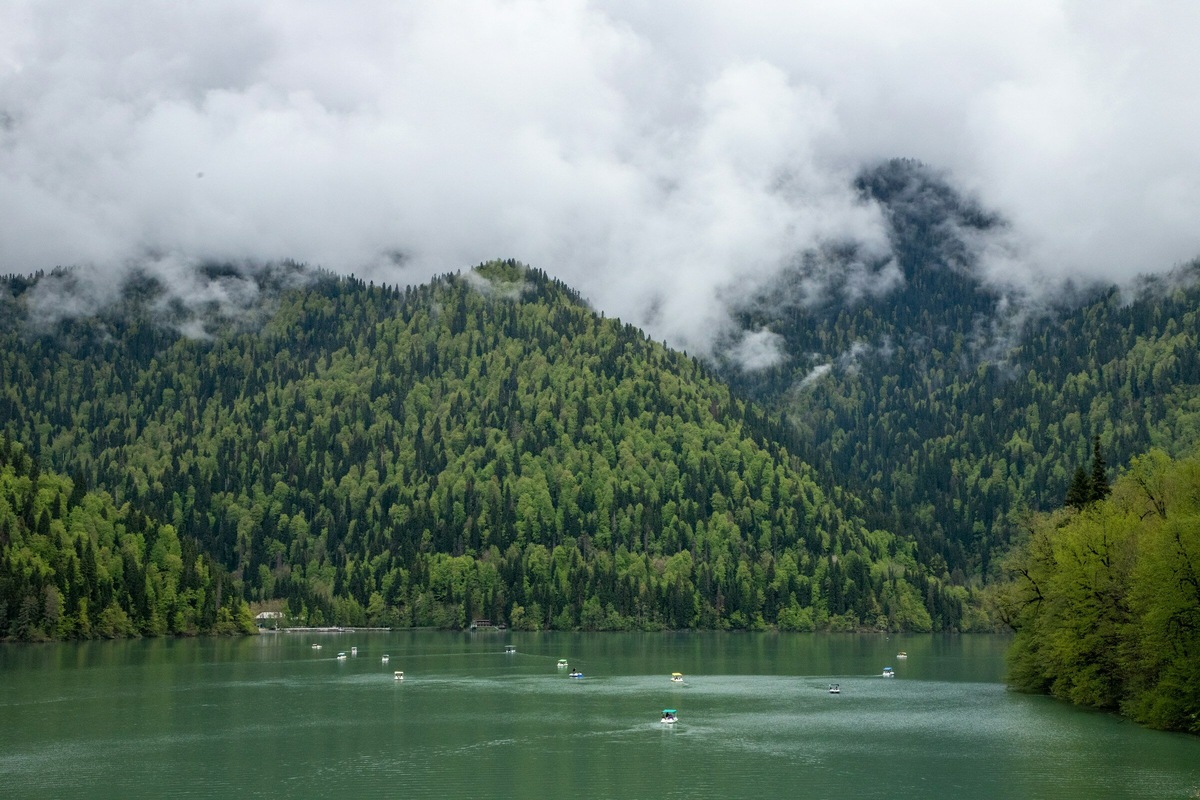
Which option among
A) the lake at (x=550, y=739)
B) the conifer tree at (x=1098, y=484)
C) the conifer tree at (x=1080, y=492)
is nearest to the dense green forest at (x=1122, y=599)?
the conifer tree at (x=1098, y=484)

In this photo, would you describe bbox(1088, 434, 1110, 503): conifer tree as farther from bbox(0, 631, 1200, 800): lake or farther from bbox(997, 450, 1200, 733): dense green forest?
bbox(0, 631, 1200, 800): lake

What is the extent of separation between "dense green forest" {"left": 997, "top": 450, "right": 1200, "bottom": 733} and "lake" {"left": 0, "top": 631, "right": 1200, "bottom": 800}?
3.26 meters

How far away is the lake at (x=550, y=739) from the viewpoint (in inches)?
3022

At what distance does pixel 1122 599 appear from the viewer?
10075cm

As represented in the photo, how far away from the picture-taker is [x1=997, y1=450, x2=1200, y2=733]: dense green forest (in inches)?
3477

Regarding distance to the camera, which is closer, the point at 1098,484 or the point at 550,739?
the point at 550,739

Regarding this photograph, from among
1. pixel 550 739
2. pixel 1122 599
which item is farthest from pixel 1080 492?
pixel 550 739

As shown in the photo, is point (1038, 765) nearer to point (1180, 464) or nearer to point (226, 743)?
point (1180, 464)

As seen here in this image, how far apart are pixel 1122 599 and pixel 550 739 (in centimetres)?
4653

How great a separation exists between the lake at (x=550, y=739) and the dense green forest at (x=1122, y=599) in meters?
3.26

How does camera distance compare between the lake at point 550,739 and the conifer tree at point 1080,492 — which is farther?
the conifer tree at point 1080,492

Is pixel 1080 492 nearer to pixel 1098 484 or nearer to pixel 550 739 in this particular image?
pixel 1098 484

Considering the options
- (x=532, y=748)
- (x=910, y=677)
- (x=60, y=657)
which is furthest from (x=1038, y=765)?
(x=60, y=657)

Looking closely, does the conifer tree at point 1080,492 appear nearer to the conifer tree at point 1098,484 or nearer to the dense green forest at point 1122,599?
the conifer tree at point 1098,484
